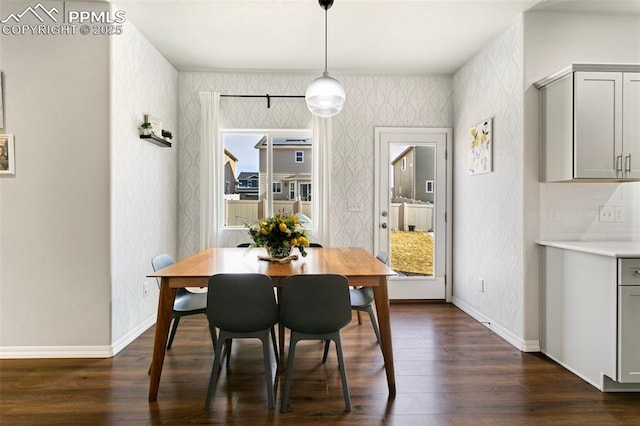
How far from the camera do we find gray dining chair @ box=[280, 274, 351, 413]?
2.03 m

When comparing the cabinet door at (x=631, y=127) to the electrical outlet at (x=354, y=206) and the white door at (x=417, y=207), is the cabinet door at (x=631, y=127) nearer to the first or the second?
the white door at (x=417, y=207)

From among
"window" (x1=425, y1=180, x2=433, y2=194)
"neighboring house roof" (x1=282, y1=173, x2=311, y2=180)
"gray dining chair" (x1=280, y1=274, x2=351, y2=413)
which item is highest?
"neighboring house roof" (x1=282, y1=173, x2=311, y2=180)

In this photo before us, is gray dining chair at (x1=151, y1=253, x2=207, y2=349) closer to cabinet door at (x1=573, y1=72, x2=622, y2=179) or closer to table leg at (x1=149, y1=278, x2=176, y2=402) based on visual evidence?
table leg at (x1=149, y1=278, x2=176, y2=402)

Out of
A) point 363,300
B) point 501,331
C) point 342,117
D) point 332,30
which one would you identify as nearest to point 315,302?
point 363,300

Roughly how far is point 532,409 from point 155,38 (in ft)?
13.7

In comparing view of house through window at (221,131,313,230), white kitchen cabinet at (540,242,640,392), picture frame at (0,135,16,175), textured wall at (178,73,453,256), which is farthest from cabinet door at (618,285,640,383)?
picture frame at (0,135,16,175)

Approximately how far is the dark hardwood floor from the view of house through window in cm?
178

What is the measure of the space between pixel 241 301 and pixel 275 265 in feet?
1.72

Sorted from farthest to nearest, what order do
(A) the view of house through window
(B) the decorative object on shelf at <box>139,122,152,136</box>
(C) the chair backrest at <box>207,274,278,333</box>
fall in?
(A) the view of house through window, (B) the decorative object on shelf at <box>139,122,152,136</box>, (C) the chair backrest at <box>207,274,278,333</box>

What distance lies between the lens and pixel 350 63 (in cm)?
410

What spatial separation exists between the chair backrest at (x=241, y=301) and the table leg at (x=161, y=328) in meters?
0.29

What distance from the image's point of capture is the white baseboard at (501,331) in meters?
2.98

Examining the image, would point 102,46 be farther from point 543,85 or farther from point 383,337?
point 543,85

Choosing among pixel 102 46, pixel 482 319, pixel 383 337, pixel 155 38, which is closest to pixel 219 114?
pixel 155 38
